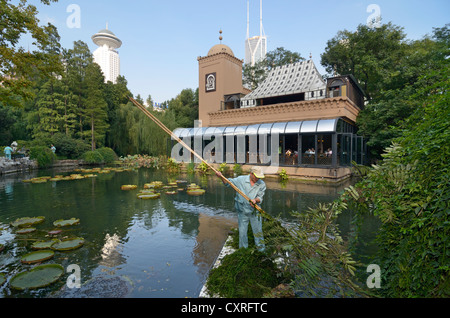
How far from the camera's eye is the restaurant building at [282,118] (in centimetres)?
1683

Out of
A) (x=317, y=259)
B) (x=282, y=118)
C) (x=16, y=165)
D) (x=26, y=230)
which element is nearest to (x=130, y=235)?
(x=26, y=230)

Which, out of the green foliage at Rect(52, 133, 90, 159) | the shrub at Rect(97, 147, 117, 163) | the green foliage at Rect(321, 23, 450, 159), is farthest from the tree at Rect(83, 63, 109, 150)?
the green foliage at Rect(321, 23, 450, 159)

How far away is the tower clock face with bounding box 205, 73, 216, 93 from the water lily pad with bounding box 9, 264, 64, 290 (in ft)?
75.7

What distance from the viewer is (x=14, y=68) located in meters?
6.95

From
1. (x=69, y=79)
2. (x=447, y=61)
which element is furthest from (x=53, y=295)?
(x=69, y=79)

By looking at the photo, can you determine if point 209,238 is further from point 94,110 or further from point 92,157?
point 94,110

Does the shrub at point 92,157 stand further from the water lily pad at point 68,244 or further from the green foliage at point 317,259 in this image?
the green foliage at point 317,259

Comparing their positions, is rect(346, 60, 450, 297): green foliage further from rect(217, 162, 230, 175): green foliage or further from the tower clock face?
the tower clock face

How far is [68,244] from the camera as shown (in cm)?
548

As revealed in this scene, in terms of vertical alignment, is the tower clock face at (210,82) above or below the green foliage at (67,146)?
above

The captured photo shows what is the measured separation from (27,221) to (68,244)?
281 cm

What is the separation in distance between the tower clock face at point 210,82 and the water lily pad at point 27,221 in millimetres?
20757

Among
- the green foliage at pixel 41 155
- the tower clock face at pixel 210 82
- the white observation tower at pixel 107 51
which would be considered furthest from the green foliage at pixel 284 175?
the white observation tower at pixel 107 51

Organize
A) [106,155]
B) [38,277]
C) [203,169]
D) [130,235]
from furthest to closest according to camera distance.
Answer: [106,155] < [203,169] < [130,235] < [38,277]
